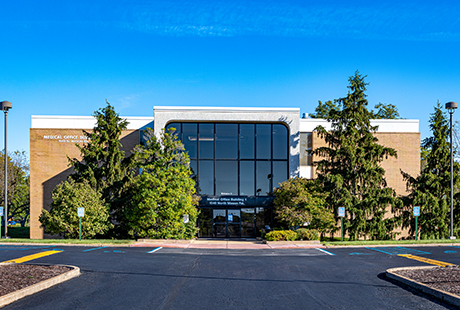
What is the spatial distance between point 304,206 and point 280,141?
620 cm

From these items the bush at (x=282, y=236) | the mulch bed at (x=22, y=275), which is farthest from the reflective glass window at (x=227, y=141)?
the mulch bed at (x=22, y=275)

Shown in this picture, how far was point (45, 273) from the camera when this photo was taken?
1022 centimetres

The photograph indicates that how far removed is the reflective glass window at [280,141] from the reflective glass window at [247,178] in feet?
6.86

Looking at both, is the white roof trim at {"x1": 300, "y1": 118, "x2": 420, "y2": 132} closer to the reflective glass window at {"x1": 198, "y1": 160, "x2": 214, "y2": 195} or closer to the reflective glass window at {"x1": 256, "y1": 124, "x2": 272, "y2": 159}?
the reflective glass window at {"x1": 256, "y1": 124, "x2": 272, "y2": 159}

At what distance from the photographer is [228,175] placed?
91.7ft

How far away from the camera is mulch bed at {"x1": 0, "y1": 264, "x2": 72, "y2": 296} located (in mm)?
8512

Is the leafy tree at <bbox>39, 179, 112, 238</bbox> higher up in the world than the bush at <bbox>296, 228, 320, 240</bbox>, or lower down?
higher up

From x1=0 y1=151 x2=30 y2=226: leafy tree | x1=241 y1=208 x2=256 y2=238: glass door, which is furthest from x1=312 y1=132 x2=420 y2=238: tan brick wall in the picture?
x1=0 y1=151 x2=30 y2=226: leafy tree

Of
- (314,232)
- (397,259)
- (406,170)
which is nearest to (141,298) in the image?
(397,259)

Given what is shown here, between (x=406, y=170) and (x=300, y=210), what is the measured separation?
10.8 m

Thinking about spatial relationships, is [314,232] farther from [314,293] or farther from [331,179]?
[314,293]

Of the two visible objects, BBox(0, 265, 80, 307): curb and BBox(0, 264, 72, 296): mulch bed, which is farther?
BBox(0, 264, 72, 296): mulch bed

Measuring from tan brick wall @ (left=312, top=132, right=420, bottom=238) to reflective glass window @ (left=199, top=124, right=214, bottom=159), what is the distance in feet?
25.9

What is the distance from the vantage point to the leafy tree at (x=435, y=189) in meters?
→ 25.6
